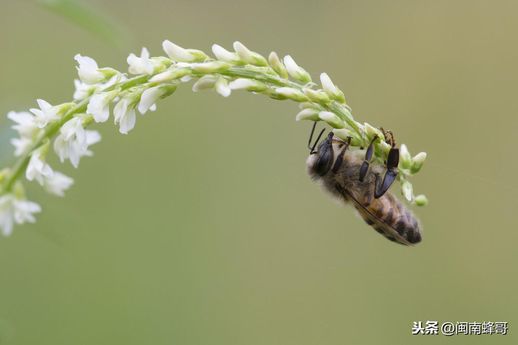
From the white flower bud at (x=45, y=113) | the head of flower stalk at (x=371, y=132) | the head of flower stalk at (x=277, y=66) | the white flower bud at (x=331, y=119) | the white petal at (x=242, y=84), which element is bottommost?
the white flower bud at (x=45, y=113)

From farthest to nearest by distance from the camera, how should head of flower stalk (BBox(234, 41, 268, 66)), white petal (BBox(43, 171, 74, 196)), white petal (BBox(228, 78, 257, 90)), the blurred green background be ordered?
the blurred green background, white petal (BBox(43, 171, 74, 196)), head of flower stalk (BBox(234, 41, 268, 66)), white petal (BBox(228, 78, 257, 90))

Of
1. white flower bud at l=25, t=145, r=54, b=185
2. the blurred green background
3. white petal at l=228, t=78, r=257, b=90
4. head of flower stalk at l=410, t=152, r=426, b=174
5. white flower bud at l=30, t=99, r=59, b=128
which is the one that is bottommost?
white flower bud at l=25, t=145, r=54, b=185

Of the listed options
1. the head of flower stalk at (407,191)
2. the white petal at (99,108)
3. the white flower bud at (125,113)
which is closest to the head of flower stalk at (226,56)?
the white flower bud at (125,113)

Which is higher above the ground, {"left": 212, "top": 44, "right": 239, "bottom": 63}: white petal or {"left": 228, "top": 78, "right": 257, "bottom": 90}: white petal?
{"left": 212, "top": 44, "right": 239, "bottom": 63}: white petal

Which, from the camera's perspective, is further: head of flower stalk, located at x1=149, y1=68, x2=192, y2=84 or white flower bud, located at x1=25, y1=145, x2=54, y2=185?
white flower bud, located at x1=25, y1=145, x2=54, y2=185

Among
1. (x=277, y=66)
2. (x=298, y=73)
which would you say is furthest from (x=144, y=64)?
(x=298, y=73)

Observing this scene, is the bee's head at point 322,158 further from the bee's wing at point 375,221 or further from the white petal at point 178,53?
the white petal at point 178,53

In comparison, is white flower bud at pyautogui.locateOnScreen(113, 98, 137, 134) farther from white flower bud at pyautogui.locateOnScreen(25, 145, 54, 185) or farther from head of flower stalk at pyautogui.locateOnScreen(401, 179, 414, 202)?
head of flower stalk at pyautogui.locateOnScreen(401, 179, 414, 202)

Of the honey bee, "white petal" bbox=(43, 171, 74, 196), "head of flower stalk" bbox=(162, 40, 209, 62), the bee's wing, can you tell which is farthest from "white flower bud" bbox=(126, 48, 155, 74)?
the bee's wing
